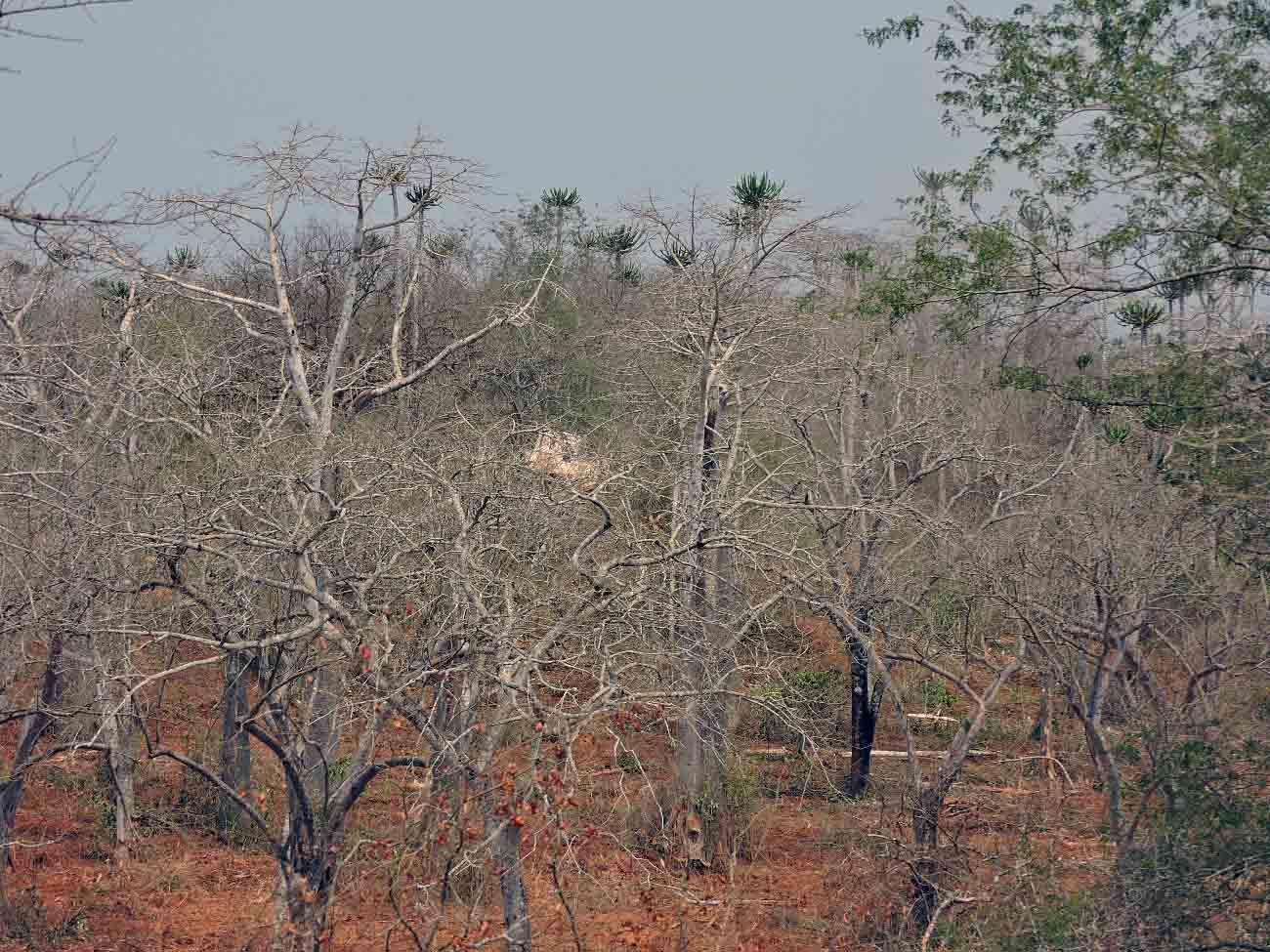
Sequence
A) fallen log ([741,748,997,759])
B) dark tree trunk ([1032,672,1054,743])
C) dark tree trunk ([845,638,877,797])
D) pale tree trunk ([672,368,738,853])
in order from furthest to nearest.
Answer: dark tree trunk ([1032,672,1054,743]) → fallen log ([741,748,997,759]) → dark tree trunk ([845,638,877,797]) → pale tree trunk ([672,368,738,853])

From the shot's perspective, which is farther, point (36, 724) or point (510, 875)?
point (36, 724)

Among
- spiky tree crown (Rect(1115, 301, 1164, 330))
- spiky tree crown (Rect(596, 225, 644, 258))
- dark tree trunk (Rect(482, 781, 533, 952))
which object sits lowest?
dark tree trunk (Rect(482, 781, 533, 952))

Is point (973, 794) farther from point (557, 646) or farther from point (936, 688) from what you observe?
point (557, 646)

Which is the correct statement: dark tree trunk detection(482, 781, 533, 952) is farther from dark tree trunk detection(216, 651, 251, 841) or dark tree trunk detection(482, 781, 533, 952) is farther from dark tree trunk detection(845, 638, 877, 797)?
dark tree trunk detection(845, 638, 877, 797)

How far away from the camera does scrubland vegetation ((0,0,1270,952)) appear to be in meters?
7.18

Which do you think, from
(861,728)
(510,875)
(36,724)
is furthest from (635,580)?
(861,728)

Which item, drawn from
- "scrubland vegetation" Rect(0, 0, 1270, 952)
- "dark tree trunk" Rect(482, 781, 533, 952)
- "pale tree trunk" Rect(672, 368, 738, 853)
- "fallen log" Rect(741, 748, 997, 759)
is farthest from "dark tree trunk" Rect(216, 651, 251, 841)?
"fallen log" Rect(741, 748, 997, 759)

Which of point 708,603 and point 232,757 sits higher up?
point 708,603

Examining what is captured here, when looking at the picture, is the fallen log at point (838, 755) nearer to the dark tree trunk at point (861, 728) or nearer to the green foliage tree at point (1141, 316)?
the dark tree trunk at point (861, 728)

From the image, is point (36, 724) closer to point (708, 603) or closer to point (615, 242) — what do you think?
point (708, 603)

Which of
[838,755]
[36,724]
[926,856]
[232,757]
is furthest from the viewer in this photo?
[838,755]

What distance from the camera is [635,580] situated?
8.45 metres

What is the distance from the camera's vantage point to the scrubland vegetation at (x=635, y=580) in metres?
7.18

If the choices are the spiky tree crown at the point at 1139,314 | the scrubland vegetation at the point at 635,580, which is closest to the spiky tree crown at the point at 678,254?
the scrubland vegetation at the point at 635,580
